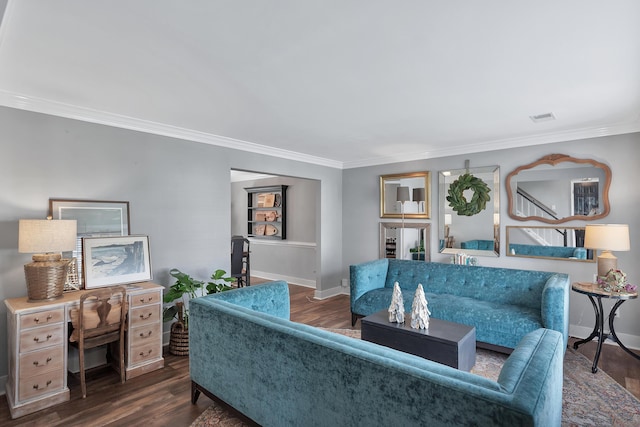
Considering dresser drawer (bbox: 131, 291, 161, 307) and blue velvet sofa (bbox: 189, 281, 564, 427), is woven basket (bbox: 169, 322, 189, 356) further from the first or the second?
blue velvet sofa (bbox: 189, 281, 564, 427)

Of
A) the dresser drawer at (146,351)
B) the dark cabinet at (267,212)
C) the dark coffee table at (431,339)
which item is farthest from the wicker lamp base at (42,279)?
the dark cabinet at (267,212)

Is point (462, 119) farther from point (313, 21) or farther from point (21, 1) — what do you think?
point (21, 1)

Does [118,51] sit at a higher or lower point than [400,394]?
higher

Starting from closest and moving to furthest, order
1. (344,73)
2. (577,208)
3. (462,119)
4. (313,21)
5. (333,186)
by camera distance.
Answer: (313,21), (344,73), (462,119), (577,208), (333,186)

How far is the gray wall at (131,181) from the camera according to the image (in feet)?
9.20

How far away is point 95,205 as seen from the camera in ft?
10.5

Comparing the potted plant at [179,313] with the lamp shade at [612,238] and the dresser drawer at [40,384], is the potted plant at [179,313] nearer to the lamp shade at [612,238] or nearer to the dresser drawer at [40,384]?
the dresser drawer at [40,384]

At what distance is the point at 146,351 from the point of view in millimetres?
3082

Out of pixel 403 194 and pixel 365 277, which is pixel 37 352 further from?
pixel 403 194

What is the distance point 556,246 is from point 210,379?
405cm

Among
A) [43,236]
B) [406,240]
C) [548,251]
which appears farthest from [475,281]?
[43,236]

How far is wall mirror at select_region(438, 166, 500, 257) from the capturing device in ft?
14.8

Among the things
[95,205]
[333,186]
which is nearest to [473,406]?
[95,205]

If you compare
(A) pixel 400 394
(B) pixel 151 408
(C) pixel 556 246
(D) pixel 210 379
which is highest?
(C) pixel 556 246
